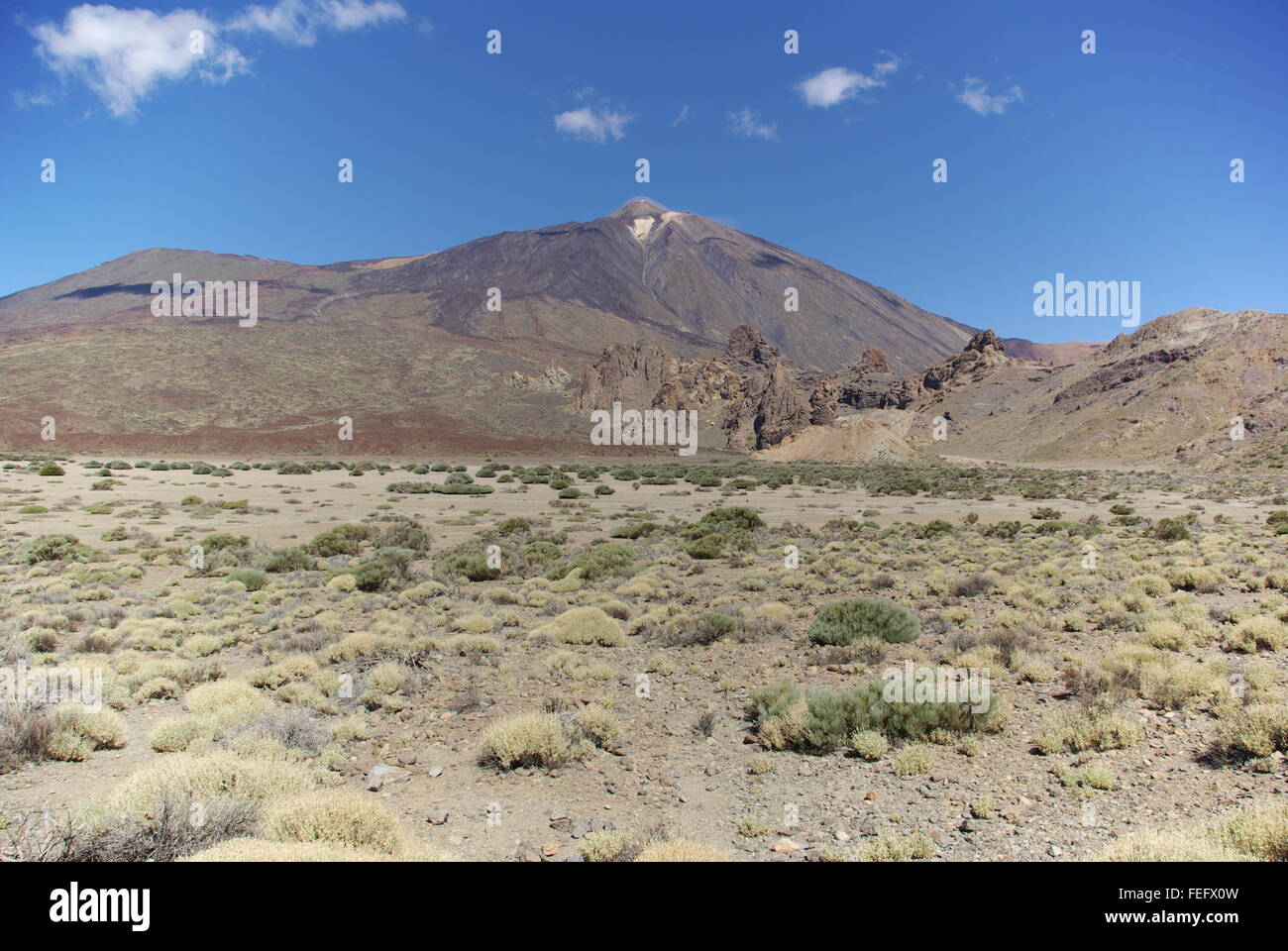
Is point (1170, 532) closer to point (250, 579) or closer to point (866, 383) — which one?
point (250, 579)

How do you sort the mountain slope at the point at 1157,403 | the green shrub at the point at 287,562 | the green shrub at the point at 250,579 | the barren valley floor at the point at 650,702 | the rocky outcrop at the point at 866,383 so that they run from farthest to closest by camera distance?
the rocky outcrop at the point at 866,383, the mountain slope at the point at 1157,403, the green shrub at the point at 287,562, the green shrub at the point at 250,579, the barren valley floor at the point at 650,702

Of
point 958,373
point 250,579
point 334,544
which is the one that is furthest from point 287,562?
point 958,373

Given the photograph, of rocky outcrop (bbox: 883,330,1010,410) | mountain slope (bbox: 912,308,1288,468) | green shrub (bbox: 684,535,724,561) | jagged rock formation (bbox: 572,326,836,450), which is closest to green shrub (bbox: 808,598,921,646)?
green shrub (bbox: 684,535,724,561)

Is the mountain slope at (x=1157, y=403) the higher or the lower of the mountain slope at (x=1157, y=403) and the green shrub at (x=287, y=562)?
the higher

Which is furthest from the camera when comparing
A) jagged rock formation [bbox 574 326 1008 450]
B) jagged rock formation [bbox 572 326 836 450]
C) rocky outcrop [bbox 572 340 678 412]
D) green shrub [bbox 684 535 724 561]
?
rocky outcrop [bbox 572 340 678 412]

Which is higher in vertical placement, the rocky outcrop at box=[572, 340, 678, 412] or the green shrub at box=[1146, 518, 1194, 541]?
the rocky outcrop at box=[572, 340, 678, 412]

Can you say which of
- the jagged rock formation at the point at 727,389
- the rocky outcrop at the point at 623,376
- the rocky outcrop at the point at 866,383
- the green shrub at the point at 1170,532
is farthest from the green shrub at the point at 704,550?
the rocky outcrop at the point at 866,383

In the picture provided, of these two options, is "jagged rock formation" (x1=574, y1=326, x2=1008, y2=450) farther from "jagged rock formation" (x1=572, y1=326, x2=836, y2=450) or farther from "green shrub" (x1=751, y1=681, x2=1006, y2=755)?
"green shrub" (x1=751, y1=681, x2=1006, y2=755)

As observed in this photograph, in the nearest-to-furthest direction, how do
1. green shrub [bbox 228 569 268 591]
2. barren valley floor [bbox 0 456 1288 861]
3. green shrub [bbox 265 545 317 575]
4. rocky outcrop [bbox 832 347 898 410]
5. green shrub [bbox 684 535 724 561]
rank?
barren valley floor [bbox 0 456 1288 861] < green shrub [bbox 228 569 268 591] < green shrub [bbox 265 545 317 575] < green shrub [bbox 684 535 724 561] < rocky outcrop [bbox 832 347 898 410]

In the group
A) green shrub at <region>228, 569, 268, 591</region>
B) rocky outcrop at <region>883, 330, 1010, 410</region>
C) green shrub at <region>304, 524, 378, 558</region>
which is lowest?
green shrub at <region>228, 569, 268, 591</region>

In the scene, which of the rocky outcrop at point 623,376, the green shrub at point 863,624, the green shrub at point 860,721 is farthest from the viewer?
the rocky outcrop at point 623,376

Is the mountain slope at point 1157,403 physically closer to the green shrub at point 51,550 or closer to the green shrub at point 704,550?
the green shrub at point 704,550

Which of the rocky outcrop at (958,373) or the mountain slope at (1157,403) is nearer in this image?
the mountain slope at (1157,403)
